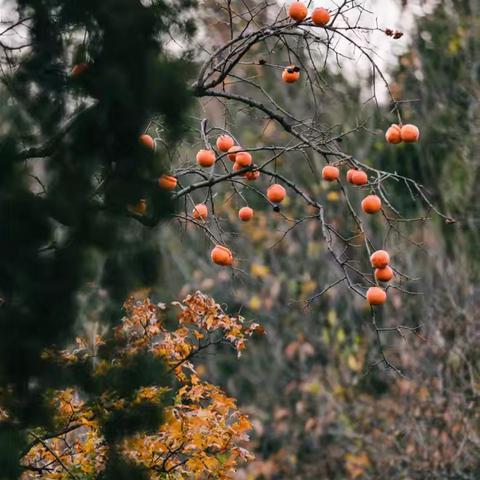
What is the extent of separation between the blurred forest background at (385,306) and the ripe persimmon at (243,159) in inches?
76.7

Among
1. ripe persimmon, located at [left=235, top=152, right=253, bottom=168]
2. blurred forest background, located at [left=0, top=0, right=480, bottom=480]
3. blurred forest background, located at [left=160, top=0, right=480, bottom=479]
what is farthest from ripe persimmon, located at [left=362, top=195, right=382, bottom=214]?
blurred forest background, located at [left=160, top=0, right=480, bottom=479]

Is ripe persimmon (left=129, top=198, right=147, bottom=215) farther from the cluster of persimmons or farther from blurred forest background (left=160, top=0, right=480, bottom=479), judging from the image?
blurred forest background (left=160, top=0, right=480, bottom=479)

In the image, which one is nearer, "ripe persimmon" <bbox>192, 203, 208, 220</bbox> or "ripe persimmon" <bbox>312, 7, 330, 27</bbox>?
"ripe persimmon" <bbox>312, 7, 330, 27</bbox>

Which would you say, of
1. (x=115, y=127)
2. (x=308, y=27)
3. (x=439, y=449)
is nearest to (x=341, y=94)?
(x=439, y=449)

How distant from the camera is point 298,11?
2988 mm

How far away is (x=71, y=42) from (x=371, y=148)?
18.6ft

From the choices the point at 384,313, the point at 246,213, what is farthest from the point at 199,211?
the point at 384,313

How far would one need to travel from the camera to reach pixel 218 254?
10.1 ft

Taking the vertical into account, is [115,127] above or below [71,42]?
below

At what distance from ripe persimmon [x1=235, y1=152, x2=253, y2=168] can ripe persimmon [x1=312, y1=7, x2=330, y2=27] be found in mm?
458

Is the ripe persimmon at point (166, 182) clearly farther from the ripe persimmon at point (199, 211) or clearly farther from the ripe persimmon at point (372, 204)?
the ripe persimmon at point (372, 204)

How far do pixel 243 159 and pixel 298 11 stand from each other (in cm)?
49

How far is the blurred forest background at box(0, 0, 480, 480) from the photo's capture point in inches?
254

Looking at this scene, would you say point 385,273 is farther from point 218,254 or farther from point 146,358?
point 146,358
